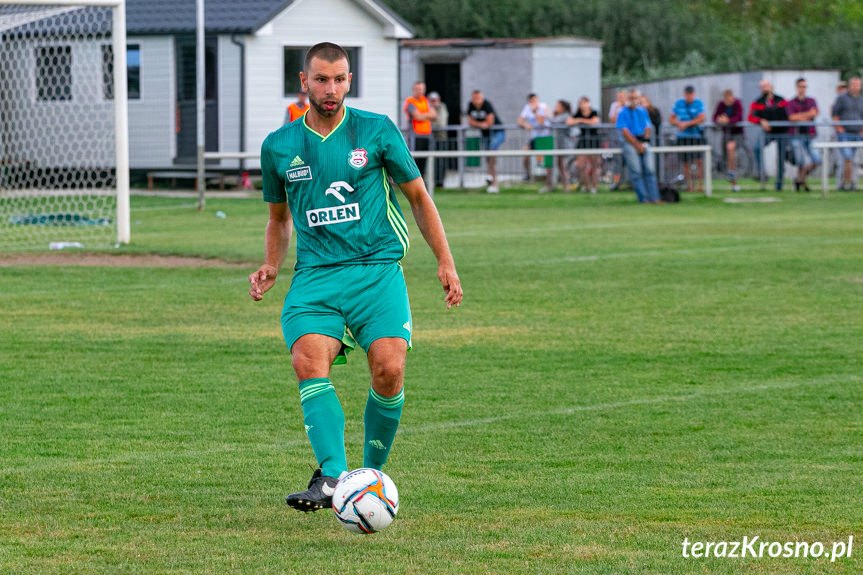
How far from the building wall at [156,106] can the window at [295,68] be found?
112 inches

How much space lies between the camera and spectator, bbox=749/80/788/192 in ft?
100

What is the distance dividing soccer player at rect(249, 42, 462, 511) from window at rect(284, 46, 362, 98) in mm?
30416

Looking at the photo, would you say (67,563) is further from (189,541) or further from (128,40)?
(128,40)

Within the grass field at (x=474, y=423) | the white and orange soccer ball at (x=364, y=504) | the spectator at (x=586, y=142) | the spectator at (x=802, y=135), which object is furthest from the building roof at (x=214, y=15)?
the white and orange soccer ball at (x=364, y=504)

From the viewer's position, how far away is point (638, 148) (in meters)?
26.1

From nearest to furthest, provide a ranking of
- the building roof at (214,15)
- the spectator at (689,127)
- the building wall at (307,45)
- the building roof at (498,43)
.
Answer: the spectator at (689,127) → the building roof at (214,15) → the building wall at (307,45) → the building roof at (498,43)

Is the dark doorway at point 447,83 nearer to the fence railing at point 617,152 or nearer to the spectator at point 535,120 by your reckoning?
the fence railing at point 617,152

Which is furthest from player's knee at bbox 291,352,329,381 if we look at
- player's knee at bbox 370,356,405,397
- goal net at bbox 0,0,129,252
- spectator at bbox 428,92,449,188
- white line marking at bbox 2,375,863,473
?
spectator at bbox 428,92,449,188

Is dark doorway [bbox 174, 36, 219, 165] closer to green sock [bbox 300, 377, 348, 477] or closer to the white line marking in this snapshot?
the white line marking

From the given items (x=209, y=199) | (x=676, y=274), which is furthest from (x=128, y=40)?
(x=676, y=274)

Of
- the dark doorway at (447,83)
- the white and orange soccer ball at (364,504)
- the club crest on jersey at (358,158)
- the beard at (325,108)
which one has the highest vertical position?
the dark doorway at (447,83)

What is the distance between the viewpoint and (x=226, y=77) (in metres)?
35.1

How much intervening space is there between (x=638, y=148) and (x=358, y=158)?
67.7ft

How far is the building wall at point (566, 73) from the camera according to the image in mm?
40125
